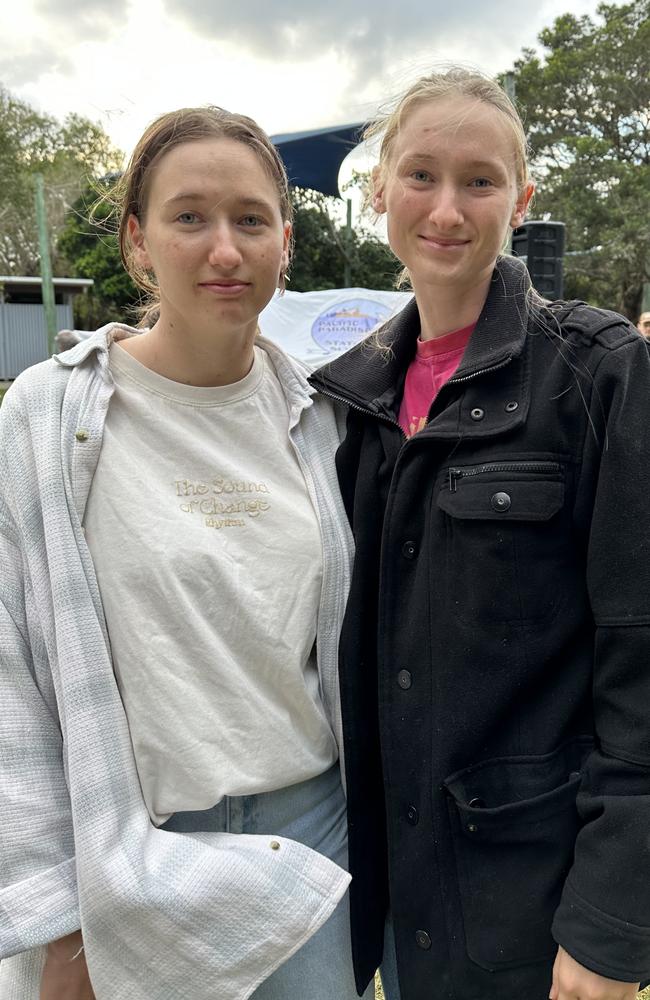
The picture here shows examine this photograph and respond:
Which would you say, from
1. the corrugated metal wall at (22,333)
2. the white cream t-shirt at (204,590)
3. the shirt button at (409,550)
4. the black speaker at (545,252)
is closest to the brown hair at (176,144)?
the white cream t-shirt at (204,590)

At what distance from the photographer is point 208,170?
4.85 ft

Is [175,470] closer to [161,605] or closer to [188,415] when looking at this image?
[188,415]

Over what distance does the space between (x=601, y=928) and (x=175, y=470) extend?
1.03 meters

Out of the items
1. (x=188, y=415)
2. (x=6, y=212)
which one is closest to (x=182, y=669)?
(x=188, y=415)

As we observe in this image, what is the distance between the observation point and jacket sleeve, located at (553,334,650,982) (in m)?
1.19

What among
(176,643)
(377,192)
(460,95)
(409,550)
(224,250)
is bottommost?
(176,643)

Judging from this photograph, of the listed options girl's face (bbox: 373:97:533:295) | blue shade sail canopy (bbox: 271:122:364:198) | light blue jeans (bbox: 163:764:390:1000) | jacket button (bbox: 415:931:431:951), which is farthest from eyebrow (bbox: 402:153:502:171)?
blue shade sail canopy (bbox: 271:122:364:198)

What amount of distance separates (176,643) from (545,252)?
717 centimetres

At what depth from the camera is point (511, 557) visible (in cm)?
128

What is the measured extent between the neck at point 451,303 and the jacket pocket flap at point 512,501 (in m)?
0.38

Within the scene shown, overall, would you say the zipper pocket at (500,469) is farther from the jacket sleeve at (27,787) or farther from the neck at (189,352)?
the jacket sleeve at (27,787)

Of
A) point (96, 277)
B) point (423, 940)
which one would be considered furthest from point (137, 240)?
point (96, 277)

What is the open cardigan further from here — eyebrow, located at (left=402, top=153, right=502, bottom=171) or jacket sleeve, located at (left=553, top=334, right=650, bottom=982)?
eyebrow, located at (left=402, top=153, right=502, bottom=171)

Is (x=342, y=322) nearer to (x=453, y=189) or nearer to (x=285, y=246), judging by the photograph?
(x=285, y=246)
